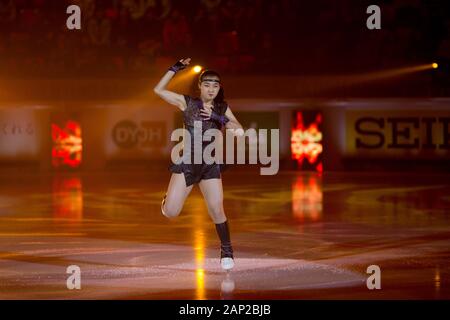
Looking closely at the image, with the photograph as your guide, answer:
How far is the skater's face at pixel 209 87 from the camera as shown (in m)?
7.87

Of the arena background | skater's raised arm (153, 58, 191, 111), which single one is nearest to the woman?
skater's raised arm (153, 58, 191, 111)

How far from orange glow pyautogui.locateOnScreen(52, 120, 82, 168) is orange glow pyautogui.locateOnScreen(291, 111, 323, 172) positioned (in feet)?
26.5

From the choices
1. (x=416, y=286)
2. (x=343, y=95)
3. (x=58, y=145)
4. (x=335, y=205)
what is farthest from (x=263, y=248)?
(x=58, y=145)

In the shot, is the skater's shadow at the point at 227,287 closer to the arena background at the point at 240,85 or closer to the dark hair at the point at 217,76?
the dark hair at the point at 217,76

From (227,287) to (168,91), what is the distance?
2039 millimetres

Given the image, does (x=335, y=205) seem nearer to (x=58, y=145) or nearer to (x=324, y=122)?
(x=324, y=122)

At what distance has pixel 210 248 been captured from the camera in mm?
9477

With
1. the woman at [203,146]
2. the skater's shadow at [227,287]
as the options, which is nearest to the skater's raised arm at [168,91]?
the woman at [203,146]

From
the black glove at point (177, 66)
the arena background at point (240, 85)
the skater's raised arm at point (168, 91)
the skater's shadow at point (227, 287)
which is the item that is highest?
the arena background at point (240, 85)

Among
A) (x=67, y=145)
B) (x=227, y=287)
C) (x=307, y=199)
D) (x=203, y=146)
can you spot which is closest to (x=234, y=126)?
(x=203, y=146)

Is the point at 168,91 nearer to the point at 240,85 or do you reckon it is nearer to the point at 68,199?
the point at 68,199

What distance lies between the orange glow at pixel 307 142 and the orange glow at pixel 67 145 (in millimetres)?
8077

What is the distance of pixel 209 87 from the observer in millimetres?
7867

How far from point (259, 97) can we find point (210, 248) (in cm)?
1993
